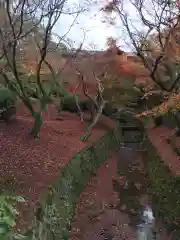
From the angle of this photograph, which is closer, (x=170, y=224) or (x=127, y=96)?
(x=170, y=224)

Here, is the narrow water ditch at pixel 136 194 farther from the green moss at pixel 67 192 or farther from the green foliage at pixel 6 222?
the green foliage at pixel 6 222

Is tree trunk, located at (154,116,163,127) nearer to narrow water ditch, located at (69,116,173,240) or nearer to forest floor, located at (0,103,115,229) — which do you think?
forest floor, located at (0,103,115,229)

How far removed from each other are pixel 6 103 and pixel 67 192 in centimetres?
695

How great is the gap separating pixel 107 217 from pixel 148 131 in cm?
1623

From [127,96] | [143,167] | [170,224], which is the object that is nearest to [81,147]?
[143,167]

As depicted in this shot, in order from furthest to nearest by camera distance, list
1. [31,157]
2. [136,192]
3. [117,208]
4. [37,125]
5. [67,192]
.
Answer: [37,125] → [136,192] → [31,157] → [117,208] → [67,192]

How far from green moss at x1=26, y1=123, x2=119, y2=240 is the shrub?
12.9 feet

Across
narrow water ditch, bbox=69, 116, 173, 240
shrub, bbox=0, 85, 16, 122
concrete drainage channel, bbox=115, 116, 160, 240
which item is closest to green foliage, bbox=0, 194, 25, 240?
narrow water ditch, bbox=69, 116, 173, 240

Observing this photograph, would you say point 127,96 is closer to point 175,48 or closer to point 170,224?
point 175,48

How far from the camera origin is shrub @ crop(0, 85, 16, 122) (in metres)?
17.0

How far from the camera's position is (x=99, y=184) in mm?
16203

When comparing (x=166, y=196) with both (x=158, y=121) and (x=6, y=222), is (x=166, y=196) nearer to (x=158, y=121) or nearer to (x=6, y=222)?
(x=6, y=222)

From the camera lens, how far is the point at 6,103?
17.1 meters

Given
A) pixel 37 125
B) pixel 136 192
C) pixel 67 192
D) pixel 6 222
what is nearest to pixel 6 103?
pixel 37 125
